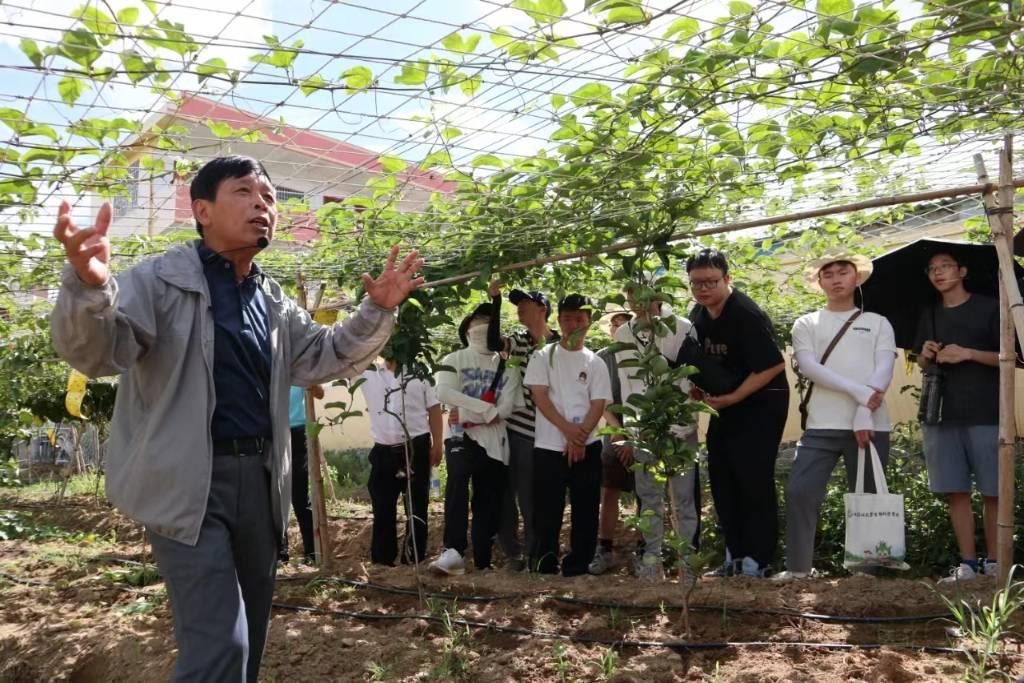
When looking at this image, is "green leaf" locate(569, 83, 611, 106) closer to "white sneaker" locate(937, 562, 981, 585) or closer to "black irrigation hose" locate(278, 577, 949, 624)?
"black irrigation hose" locate(278, 577, 949, 624)

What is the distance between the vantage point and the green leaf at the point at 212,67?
2.77m

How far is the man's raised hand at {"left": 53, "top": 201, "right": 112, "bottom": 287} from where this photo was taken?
180 cm

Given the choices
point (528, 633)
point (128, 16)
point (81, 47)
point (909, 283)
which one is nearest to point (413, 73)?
point (128, 16)

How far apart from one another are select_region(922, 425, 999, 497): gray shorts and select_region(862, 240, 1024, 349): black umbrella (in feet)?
1.92

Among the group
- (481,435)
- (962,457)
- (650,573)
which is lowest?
(650,573)

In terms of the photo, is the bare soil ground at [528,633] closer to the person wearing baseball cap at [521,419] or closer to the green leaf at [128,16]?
the person wearing baseball cap at [521,419]

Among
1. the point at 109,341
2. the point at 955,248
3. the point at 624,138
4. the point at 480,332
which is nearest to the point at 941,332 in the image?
the point at 955,248

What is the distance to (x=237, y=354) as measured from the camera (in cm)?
230

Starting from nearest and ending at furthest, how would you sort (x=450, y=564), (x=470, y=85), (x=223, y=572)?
(x=223, y=572), (x=470, y=85), (x=450, y=564)

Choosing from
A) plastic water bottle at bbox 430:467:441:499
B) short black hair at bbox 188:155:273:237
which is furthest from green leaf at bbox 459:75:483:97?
plastic water bottle at bbox 430:467:441:499

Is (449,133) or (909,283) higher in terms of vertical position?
(449,133)

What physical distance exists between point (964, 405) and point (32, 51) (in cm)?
397

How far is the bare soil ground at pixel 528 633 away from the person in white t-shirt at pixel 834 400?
19.3 inches

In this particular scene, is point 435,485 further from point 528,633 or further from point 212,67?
point 212,67
